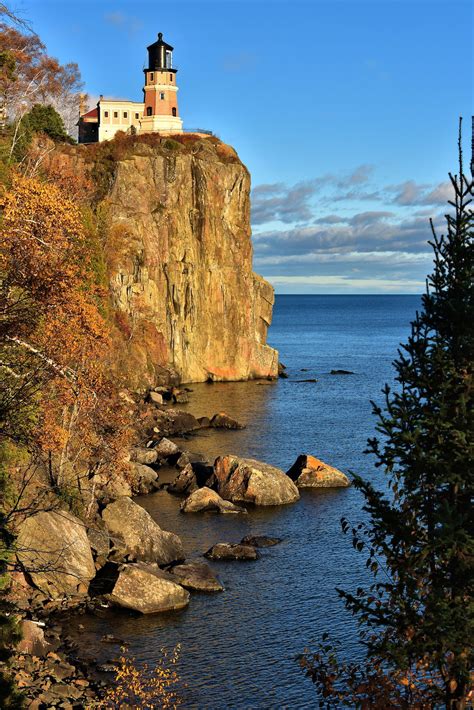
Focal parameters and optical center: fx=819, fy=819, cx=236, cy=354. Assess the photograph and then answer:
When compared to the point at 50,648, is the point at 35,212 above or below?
above

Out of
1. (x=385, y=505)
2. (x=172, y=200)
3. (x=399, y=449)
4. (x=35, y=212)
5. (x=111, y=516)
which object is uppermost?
(x=172, y=200)

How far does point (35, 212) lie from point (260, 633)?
19.4 meters

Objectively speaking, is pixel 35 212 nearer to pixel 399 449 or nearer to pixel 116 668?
pixel 399 449

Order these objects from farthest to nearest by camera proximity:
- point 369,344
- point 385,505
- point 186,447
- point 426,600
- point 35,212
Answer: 1. point 369,344
2. point 186,447
3. point 35,212
4. point 385,505
5. point 426,600

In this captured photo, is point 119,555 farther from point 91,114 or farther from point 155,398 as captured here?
point 91,114

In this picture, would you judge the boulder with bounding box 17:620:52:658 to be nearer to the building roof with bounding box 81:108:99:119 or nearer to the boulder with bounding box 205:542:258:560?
the boulder with bounding box 205:542:258:560

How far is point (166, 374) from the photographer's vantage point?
96375 mm

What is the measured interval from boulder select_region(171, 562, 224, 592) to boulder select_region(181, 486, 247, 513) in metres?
10.9

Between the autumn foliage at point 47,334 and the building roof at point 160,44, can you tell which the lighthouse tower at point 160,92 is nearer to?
the building roof at point 160,44

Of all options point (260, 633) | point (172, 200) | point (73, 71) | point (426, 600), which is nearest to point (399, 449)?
point (426, 600)

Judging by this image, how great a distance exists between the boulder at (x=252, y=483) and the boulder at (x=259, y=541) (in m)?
6.71

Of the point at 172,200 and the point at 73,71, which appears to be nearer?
the point at 73,71

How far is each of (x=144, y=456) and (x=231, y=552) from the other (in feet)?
64.2

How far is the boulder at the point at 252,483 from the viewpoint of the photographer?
1948 inches
